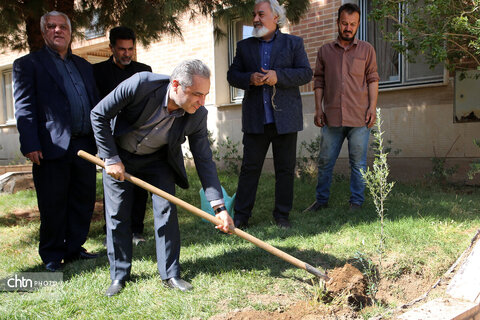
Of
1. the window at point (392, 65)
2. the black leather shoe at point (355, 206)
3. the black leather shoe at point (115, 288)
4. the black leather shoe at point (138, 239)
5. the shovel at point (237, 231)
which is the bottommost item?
the black leather shoe at point (138, 239)

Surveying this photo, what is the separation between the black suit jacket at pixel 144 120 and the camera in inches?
113

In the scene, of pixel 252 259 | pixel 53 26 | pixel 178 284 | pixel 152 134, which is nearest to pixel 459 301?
pixel 252 259

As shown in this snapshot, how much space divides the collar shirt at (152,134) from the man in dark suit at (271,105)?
55.2 inches

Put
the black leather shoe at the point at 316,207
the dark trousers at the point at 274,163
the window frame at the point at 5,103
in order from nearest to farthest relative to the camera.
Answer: the dark trousers at the point at 274,163 < the black leather shoe at the point at 316,207 < the window frame at the point at 5,103

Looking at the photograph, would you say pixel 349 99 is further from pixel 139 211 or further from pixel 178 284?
pixel 178 284

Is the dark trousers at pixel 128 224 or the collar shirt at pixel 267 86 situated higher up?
the collar shirt at pixel 267 86

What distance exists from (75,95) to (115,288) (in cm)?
178

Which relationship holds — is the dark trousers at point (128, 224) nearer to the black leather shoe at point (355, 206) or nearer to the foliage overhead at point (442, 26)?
the black leather shoe at point (355, 206)

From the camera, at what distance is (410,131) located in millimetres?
6508

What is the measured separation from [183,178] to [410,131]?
454 centimetres

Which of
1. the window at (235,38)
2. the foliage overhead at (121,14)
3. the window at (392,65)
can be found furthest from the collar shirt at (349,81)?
the window at (235,38)

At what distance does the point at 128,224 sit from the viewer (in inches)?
124

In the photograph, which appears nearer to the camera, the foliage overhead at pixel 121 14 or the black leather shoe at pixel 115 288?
the black leather shoe at pixel 115 288

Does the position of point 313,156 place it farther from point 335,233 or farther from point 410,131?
point 335,233
